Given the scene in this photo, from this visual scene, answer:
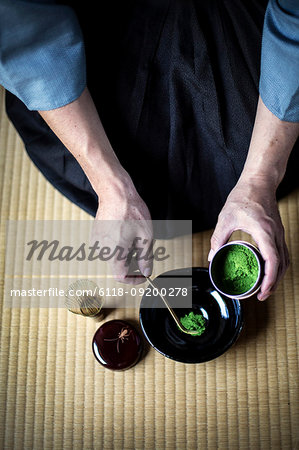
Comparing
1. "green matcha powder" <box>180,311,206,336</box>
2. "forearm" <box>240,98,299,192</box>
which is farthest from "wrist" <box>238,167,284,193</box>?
"green matcha powder" <box>180,311,206,336</box>

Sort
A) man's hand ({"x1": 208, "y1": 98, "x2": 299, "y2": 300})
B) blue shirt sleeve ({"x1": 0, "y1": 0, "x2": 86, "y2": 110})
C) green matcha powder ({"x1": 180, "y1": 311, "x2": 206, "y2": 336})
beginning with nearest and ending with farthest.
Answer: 1. blue shirt sleeve ({"x1": 0, "y1": 0, "x2": 86, "y2": 110})
2. man's hand ({"x1": 208, "y1": 98, "x2": 299, "y2": 300})
3. green matcha powder ({"x1": 180, "y1": 311, "x2": 206, "y2": 336})

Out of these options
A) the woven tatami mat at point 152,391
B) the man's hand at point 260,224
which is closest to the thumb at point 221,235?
the man's hand at point 260,224

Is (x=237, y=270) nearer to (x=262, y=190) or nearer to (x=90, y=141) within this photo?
(x=262, y=190)

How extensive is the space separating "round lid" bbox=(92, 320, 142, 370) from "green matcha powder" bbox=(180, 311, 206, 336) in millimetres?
155

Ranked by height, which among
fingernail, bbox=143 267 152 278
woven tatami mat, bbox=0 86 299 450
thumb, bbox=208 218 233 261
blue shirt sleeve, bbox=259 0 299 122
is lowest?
woven tatami mat, bbox=0 86 299 450

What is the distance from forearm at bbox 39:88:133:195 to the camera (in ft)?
3.02

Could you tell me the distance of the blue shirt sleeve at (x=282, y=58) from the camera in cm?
81

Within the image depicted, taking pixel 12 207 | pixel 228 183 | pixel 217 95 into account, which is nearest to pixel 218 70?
pixel 217 95

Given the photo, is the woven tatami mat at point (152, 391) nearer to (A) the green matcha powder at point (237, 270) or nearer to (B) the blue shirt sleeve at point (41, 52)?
(A) the green matcha powder at point (237, 270)

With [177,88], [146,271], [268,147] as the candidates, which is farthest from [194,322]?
[177,88]

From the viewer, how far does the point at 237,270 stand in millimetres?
849

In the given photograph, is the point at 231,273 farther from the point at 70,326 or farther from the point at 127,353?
the point at 70,326

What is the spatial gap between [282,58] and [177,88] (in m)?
0.26

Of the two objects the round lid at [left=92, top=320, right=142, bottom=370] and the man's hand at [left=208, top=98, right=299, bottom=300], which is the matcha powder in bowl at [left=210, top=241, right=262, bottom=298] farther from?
the round lid at [left=92, top=320, right=142, bottom=370]
